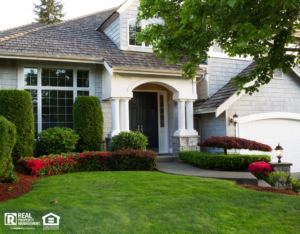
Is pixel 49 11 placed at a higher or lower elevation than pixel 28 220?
higher

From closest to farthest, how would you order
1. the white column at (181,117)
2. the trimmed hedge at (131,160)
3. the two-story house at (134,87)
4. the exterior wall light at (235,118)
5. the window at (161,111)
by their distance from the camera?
1. the trimmed hedge at (131,160)
2. the two-story house at (134,87)
3. the exterior wall light at (235,118)
4. the white column at (181,117)
5. the window at (161,111)

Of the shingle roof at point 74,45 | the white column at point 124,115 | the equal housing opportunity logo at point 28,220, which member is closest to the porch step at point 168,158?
the white column at point 124,115

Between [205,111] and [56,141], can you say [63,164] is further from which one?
[205,111]

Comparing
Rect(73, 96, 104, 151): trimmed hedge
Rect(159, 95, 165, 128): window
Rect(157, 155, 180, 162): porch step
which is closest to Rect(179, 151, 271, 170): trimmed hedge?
Rect(157, 155, 180, 162): porch step

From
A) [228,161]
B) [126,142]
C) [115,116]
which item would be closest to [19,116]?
[115,116]

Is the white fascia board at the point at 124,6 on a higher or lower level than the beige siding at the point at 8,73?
higher

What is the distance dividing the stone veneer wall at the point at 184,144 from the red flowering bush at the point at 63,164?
Answer: 315 cm

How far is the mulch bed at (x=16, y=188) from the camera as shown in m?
5.38

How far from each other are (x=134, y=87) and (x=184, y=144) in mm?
2892

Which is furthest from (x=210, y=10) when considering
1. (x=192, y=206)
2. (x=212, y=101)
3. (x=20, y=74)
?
(x=20, y=74)

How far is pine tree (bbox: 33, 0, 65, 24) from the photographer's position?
Result: 97.2ft

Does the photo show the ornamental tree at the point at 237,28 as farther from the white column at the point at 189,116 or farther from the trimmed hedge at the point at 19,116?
the trimmed hedge at the point at 19,116

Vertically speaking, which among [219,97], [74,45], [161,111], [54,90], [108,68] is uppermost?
[74,45]

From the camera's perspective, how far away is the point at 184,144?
35.8 feet
